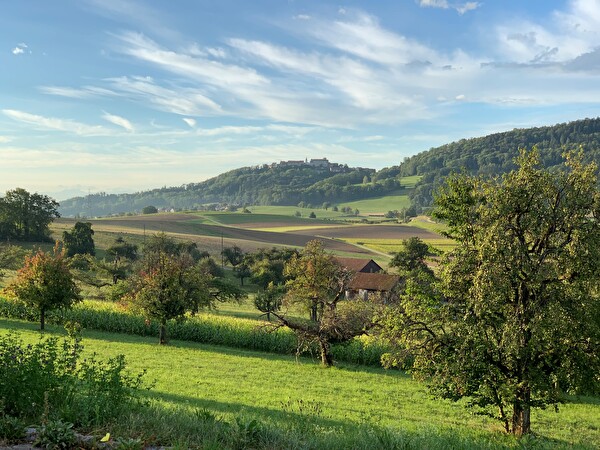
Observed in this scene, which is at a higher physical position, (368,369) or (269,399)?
(269,399)

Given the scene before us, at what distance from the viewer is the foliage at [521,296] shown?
1361 cm

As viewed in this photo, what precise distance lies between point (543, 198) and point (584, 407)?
16.4 m

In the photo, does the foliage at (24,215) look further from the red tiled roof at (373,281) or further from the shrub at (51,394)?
the shrub at (51,394)

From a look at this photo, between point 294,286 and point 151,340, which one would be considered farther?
point 294,286

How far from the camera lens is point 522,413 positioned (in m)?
15.4

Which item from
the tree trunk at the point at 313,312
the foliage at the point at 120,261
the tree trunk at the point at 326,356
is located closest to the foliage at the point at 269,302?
the tree trunk at the point at 313,312

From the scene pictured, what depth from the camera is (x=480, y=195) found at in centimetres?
1541

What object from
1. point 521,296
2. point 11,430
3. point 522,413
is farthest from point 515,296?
point 11,430

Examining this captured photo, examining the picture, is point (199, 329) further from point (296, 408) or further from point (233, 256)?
point (233, 256)

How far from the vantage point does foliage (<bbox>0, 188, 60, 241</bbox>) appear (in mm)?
80812

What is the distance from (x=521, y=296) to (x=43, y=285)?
31353 mm

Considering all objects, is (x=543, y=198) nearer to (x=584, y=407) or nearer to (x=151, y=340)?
(x=584, y=407)

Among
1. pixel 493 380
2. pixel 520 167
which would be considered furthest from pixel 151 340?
pixel 520 167

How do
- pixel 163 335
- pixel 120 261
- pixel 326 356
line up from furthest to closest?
pixel 120 261 < pixel 163 335 < pixel 326 356
